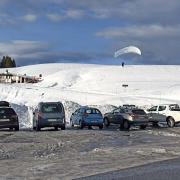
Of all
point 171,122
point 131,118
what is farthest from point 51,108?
point 171,122

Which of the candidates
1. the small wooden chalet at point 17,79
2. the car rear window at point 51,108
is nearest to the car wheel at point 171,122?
the car rear window at point 51,108

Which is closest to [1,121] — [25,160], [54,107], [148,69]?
[54,107]

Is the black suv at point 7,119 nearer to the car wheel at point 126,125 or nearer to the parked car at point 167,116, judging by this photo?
the car wheel at point 126,125

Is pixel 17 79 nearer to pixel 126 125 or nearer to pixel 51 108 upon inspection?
pixel 126 125

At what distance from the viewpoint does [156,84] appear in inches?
3750

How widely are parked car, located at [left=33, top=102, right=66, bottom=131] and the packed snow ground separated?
10903 mm

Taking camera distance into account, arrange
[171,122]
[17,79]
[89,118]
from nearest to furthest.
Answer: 1. [89,118]
2. [171,122]
3. [17,79]

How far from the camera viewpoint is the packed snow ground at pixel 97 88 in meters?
68.4

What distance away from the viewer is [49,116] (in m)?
33.7

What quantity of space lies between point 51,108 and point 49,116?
2.04 ft

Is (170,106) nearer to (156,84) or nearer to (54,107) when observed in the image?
(54,107)

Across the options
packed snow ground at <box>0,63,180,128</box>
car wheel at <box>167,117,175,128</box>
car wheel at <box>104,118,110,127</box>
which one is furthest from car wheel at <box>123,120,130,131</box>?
packed snow ground at <box>0,63,180,128</box>

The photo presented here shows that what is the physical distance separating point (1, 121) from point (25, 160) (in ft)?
56.9

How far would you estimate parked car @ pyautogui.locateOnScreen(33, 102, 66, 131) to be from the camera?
1325 inches
